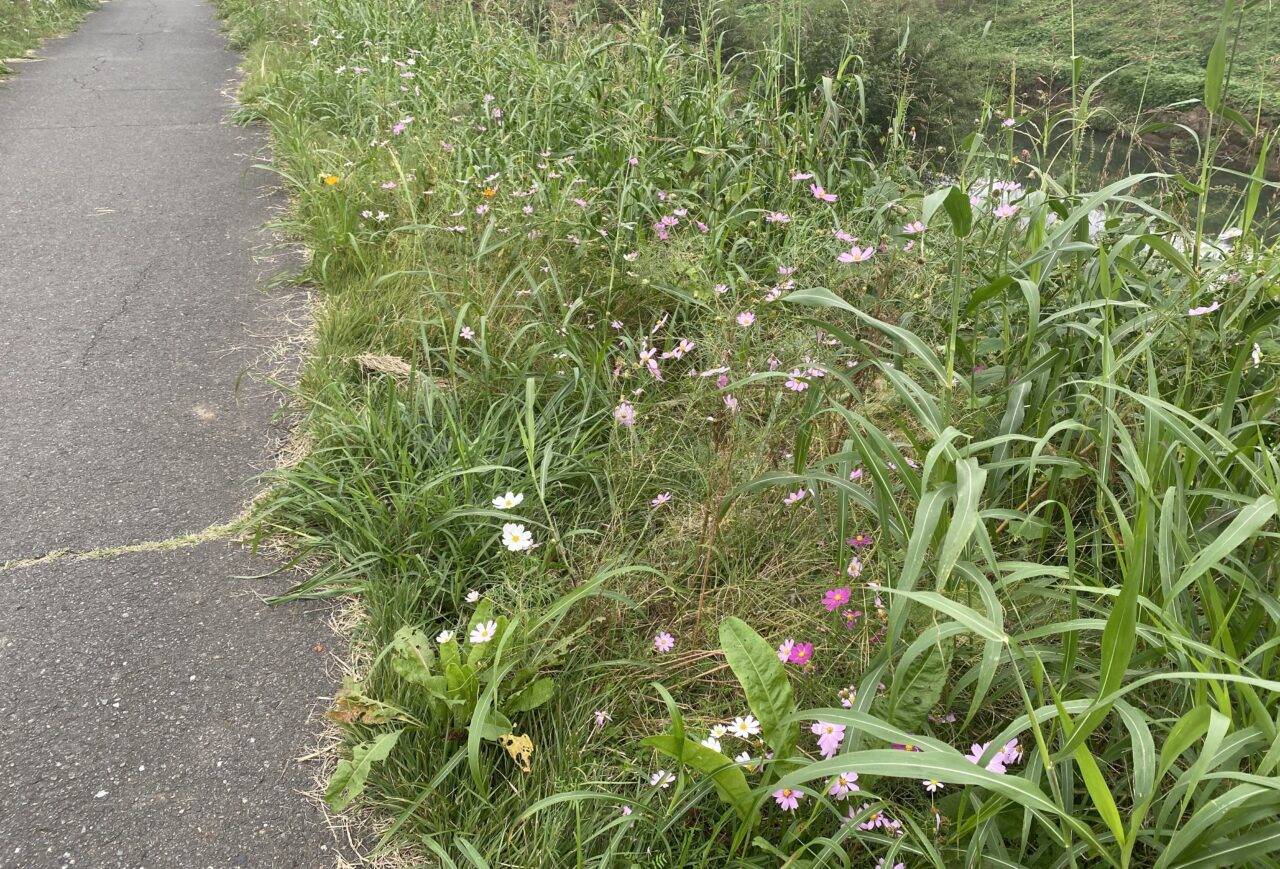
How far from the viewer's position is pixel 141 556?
1780mm

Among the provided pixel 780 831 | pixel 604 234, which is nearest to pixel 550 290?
pixel 604 234

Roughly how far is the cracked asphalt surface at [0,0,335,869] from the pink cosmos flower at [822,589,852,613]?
929 mm

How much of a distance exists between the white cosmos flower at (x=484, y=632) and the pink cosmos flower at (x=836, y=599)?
0.61 m

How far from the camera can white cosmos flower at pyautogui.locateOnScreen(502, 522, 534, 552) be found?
1632 millimetres

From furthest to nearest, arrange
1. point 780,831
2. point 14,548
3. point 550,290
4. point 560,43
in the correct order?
1. point 560,43
2. point 550,290
3. point 14,548
4. point 780,831

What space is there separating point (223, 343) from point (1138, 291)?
2629mm

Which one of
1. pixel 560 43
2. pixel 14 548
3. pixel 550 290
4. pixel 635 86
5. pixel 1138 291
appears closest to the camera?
pixel 14 548

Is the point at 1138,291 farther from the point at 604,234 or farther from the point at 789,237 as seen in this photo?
the point at 604,234

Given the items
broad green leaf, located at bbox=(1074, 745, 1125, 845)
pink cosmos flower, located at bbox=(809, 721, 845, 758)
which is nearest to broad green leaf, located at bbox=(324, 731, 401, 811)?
pink cosmos flower, located at bbox=(809, 721, 845, 758)

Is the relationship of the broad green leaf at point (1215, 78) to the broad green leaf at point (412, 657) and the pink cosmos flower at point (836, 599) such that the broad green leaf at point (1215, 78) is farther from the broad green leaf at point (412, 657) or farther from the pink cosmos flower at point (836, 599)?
the broad green leaf at point (412, 657)

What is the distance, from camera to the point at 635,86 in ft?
10.8

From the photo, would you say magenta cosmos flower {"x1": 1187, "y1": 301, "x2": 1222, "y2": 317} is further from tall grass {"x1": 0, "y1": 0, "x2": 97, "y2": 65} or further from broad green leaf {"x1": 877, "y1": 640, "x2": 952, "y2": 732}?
tall grass {"x1": 0, "y1": 0, "x2": 97, "y2": 65}

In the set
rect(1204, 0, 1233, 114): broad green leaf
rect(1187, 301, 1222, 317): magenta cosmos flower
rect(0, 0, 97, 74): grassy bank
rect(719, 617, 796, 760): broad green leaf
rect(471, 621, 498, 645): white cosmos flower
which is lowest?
rect(471, 621, 498, 645): white cosmos flower

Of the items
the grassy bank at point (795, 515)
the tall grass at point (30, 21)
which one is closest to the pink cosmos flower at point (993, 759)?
the grassy bank at point (795, 515)
